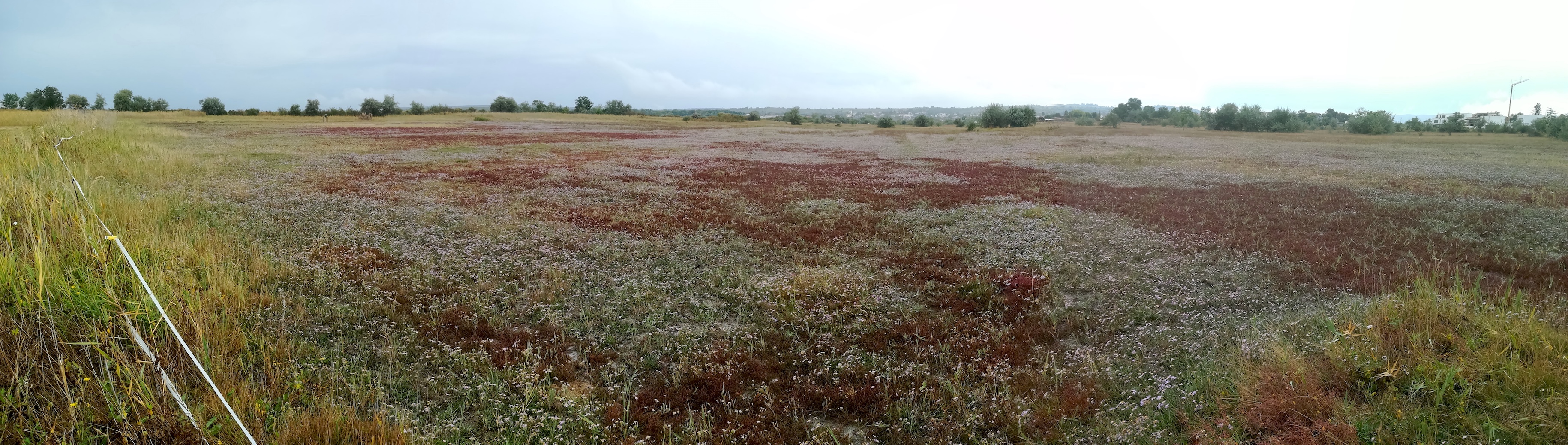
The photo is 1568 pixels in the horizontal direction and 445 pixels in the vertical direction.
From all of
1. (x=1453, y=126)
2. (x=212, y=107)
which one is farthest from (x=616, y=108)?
(x=1453, y=126)

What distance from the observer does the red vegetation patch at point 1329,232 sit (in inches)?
345

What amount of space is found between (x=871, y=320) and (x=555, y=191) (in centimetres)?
1402

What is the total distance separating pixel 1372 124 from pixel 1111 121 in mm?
28002

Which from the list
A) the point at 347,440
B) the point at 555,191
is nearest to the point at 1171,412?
the point at 347,440

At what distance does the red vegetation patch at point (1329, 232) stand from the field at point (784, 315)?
0.11 metres

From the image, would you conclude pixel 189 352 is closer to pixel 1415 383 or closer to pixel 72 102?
pixel 1415 383

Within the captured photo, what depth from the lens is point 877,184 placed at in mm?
22172

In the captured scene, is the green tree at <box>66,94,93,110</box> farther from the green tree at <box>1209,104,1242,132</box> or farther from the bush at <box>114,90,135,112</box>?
the green tree at <box>1209,104,1242,132</box>

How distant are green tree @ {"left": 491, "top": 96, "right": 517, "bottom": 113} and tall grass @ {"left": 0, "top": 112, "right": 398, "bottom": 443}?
111067 mm

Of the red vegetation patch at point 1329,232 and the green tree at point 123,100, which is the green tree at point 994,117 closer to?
the red vegetation patch at point 1329,232

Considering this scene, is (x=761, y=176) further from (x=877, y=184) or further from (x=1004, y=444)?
(x=1004, y=444)

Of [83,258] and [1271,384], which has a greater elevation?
[83,258]

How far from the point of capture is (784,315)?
7.92m

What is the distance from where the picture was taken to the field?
442 cm
